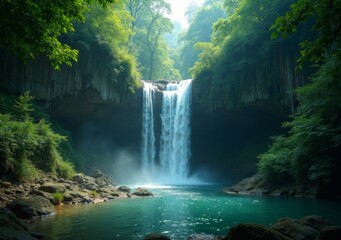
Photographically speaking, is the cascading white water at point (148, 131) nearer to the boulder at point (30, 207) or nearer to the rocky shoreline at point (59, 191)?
the rocky shoreline at point (59, 191)

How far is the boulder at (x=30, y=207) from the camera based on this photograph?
9.23m

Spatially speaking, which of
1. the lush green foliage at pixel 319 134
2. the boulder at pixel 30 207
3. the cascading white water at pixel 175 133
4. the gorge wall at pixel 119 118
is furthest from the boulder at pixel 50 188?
the cascading white water at pixel 175 133

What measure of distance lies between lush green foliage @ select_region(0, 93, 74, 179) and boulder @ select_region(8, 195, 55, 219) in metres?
3.41

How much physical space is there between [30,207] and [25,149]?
531 cm

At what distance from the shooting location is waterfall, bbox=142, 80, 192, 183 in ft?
99.8

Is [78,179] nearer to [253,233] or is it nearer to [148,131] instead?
[253,233]

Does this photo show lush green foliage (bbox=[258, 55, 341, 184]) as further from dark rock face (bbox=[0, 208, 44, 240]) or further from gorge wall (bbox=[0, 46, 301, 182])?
dark rock face (bbox=[0, 208, 44, 240])

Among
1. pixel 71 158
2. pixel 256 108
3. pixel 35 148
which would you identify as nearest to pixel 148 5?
pixel 256 108

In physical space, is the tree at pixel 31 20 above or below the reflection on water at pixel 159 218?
above

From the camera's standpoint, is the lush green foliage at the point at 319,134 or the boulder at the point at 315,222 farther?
the lush green foliage at the point at 319,134

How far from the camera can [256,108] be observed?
89.5 feet

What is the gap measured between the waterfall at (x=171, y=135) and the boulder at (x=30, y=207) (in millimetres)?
20453

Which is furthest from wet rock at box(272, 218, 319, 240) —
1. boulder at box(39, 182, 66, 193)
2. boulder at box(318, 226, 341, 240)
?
boulder at box(39, 182, 66, 193)

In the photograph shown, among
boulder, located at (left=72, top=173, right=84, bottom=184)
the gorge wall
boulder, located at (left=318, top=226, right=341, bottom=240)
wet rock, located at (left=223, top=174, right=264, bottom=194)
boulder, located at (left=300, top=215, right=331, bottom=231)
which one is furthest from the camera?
the gorge wall
